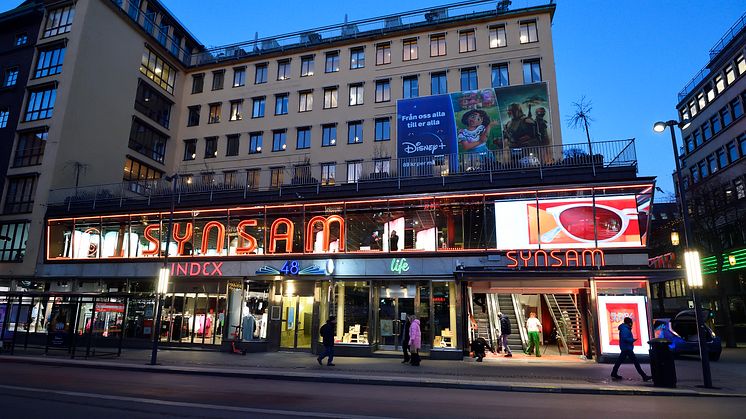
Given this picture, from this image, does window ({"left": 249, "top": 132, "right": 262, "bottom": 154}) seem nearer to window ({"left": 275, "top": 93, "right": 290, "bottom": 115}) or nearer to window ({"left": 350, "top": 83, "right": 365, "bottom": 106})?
window ({"left": 275, "top": 93, "right": 290, "bottom": 115})

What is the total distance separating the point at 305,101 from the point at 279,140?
3.66 m

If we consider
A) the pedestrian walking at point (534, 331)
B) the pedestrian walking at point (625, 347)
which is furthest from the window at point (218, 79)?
the pedestrian walking at point (625, 347)

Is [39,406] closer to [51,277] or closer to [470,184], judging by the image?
[470,184]

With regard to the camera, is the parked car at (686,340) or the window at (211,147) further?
the window at (211,147)

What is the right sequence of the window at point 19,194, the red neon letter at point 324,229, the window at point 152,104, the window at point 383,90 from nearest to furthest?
the red neon letter at point 324,229 < the window at point 19,194 < the window at point 383,90 < the window at point 152,104

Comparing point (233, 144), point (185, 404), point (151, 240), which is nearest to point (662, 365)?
point (185, 404)

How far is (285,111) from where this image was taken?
3556 centimetres

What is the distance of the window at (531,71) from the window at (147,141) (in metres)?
28.2

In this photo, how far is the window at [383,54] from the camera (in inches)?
1349

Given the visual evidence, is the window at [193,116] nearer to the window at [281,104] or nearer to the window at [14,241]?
the window at [281,104]

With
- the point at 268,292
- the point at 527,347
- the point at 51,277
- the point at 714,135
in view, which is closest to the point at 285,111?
the point at 268,292

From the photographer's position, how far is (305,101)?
116 feet

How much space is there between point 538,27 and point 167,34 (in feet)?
99.0

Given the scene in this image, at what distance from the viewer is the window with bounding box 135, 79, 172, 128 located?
35.6 meters
